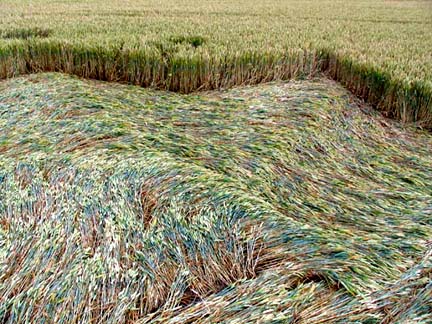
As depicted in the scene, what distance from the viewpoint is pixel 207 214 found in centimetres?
223

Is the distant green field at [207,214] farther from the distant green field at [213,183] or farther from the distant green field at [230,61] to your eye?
the distant green field at [230,61]

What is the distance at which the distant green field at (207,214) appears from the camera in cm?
176

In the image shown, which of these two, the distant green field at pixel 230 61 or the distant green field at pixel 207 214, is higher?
the distant green field at pixel 230 61

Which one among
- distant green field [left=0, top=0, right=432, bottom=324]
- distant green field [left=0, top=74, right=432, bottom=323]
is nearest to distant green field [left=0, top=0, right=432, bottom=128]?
distant green field [left=0, top=0, right=432, bottom=324]

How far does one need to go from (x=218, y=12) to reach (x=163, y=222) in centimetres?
923

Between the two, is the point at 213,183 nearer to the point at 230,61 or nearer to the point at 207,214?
the point at 207,214

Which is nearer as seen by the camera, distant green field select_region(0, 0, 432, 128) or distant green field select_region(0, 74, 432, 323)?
distant green field select_region(0, 74, 432, 323)

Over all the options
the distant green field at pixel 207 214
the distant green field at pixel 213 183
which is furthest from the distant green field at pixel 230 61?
the distant green field at pixel 207 214

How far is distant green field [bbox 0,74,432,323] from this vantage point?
5.77 ft

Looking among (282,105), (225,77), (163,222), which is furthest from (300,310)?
(225,77)

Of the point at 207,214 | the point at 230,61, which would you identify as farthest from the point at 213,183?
the point at 230,61

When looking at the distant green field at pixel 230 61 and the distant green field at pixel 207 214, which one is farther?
the distant green field at pixel 230 61

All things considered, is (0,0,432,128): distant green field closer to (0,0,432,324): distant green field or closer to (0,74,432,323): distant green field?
(0,0,432,324): distant green field

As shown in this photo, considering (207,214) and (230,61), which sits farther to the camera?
(230,61)
